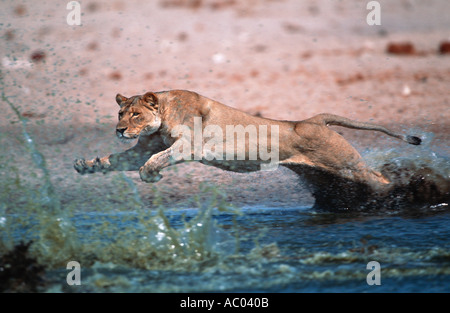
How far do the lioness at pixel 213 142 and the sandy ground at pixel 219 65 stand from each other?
169 cm

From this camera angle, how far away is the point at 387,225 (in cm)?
610

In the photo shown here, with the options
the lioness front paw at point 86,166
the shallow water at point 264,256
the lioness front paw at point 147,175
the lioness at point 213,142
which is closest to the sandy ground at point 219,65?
the lioness at point 213,142

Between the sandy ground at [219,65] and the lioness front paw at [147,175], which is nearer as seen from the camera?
the lioness front paw at [147,175]

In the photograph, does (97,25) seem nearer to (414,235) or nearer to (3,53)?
(3,53)

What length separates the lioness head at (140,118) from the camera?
5797mm

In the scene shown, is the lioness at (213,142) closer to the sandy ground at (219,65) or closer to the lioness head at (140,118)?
the lioness head at (140,118)

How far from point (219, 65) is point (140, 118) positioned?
6.63m

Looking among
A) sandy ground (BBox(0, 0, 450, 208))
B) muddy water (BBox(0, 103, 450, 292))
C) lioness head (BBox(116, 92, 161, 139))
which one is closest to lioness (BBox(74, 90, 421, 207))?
lioness head (BBox(116, 92, 161, 139))

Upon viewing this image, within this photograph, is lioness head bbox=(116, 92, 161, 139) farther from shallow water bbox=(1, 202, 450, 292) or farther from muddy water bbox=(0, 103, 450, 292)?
shallow water bbox=(1, 202, 450, 292)

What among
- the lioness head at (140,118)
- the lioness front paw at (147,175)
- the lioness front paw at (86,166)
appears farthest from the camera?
the lioness front paw at (86,166)

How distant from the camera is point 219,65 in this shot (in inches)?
486

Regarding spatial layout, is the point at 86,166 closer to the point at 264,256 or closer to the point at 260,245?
the point at 260,245

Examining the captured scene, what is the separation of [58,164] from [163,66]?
4.11 metres

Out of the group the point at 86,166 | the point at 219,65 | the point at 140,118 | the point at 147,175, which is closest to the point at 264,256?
the point at 147,175
